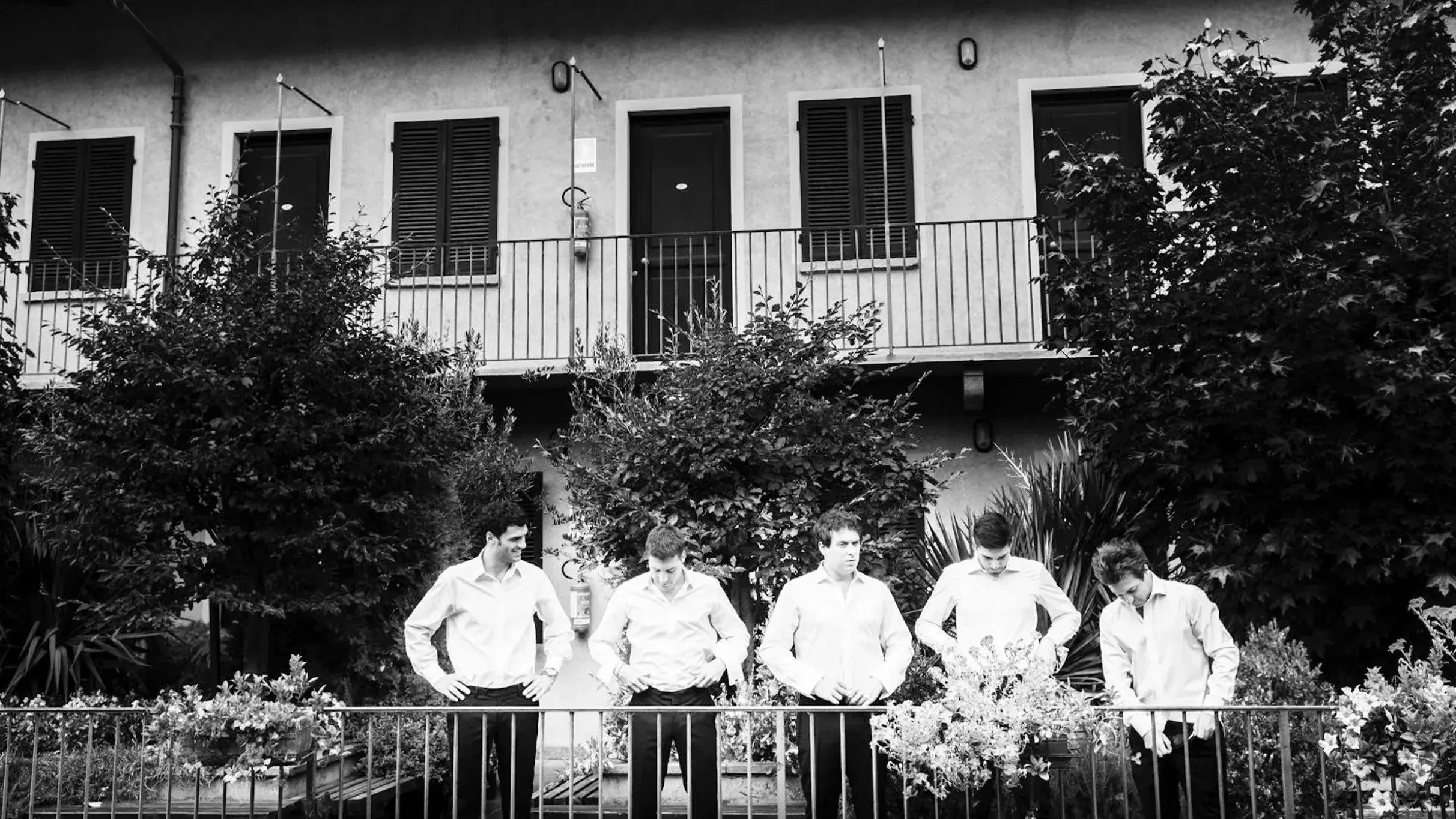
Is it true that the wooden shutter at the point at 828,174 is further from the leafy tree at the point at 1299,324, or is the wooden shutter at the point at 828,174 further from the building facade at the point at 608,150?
the leafy tree at the point at 1299,324

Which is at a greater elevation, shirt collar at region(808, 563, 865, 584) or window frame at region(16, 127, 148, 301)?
window frame at region(16, 127, 148, 301)

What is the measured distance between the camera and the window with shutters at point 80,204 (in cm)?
1312

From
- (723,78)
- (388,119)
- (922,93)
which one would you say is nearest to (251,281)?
(388,119)

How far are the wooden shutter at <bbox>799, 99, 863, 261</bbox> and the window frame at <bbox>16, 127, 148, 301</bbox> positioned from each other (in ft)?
20.6

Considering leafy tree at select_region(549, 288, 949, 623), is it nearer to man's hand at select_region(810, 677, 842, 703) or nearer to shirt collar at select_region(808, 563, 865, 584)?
shirt collar at select_region(808, 563, 865, 584)

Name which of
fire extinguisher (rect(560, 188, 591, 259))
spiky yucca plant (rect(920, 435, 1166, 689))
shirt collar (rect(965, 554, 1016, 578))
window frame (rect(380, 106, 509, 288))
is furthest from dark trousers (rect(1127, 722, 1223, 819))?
window frame (rect(380, 106, 509, 288))

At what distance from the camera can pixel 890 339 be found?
1101cm

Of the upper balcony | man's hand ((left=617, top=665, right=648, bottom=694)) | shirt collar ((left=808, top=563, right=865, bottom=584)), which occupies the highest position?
the upper balcony

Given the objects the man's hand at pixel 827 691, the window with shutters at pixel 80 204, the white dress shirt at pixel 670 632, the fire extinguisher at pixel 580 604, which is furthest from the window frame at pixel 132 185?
the man's hand at pixel 827 691

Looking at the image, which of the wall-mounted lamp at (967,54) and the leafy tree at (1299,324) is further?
the wall-mounted lamp at (967,54)

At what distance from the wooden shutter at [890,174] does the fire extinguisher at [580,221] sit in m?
2.52

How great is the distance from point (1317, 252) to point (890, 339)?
4.05 metres

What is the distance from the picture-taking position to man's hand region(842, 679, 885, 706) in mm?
6070

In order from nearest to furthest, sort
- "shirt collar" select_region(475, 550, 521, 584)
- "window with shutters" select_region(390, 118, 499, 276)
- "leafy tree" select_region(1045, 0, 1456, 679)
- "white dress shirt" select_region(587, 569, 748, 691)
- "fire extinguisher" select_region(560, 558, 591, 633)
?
"white dress shirt" select_region(587, 569, 748, 691)
"shirt collar" select_region(475, 550, 521, 584)
"leafy tree" select_region(1045, 0, 1456, 679)
"fire extinguisher" select_region(560, 558, 591, 633)
"window with shutters" select_region(390, 118, 499, 276)
